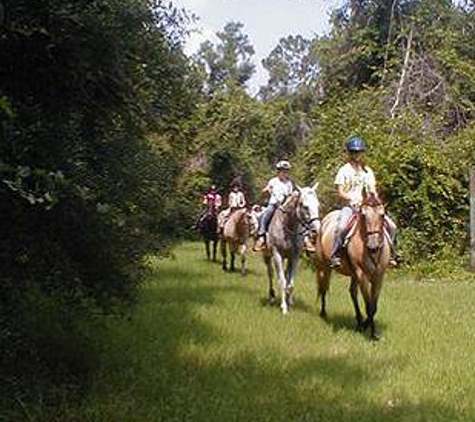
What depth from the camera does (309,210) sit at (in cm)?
1202

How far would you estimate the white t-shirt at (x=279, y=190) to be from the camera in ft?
44.2

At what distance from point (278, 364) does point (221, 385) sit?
121cm

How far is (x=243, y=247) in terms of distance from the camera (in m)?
19.9

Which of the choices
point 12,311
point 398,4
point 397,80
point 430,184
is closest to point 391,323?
point 12,311

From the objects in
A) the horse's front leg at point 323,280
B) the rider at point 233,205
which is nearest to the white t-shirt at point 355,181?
the horse's front leg at point 323,280

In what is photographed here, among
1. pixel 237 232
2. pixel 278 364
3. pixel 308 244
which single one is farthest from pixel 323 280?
pixel 237 232

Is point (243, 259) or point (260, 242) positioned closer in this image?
point (260, 242)

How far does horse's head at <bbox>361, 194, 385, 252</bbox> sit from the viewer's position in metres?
10.0

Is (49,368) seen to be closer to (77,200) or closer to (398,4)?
(77,200)

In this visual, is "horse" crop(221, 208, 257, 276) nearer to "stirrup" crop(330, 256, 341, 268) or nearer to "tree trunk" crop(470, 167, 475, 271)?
"tree trunk" crop(470, 167, 475, 271)

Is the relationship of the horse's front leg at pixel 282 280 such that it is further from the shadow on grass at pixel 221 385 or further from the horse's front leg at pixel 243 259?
the horse's front leg at pixel 243 259

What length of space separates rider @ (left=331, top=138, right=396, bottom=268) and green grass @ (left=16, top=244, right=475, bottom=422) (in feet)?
4.16

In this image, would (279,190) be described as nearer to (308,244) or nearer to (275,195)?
(275,195)

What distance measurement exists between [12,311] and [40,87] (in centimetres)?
193
